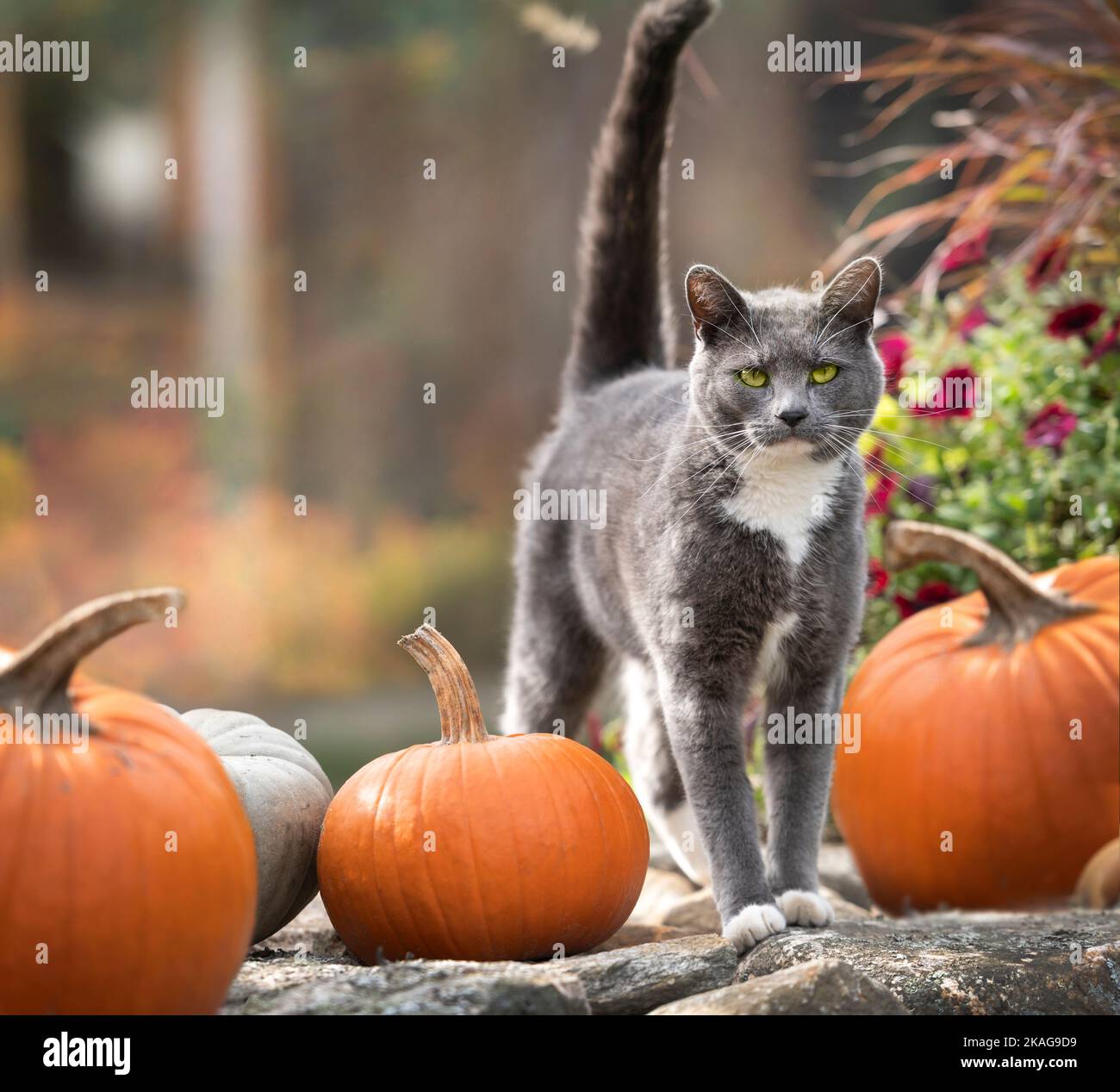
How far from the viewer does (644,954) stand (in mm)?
1601

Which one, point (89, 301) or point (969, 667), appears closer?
point (969, 667)

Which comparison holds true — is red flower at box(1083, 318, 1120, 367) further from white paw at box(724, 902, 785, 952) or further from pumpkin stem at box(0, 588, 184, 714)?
pumpkin stem at box(0, 588, 184, 714)

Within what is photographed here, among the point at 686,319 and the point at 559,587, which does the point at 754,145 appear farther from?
the point at 559,587

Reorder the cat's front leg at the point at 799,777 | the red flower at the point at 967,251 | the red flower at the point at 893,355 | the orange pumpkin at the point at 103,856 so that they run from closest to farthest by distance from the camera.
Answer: the orange pumpkin at the point at 103,856 → the cat's front leg at the point at 799,777 → the red flower at the point at 893,355 → the red flower at the point at 967,251

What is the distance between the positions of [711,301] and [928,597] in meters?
1.03

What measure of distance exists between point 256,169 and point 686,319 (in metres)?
2.65

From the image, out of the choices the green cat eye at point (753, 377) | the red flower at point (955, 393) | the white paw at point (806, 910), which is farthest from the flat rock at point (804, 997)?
the red flower at point (955, 393)

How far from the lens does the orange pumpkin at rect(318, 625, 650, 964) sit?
5.61ft

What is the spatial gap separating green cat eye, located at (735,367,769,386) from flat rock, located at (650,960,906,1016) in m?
0.91

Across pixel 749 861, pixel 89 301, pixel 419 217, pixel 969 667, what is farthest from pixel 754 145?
pixel 749 861

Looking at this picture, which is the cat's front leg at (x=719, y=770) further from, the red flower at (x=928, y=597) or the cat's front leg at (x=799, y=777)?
the red flower at (x=928, y=597)

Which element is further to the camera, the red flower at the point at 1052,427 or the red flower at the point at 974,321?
the red flower at the point at 974,321

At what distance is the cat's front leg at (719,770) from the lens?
1.93 m

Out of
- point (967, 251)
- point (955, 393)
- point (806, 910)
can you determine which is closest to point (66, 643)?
point (806, 910)
